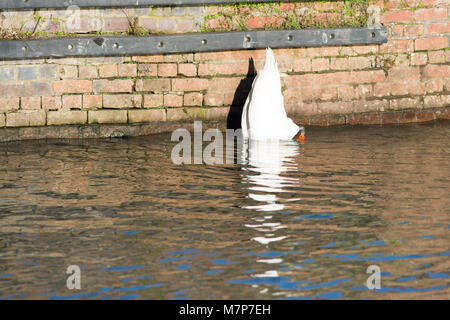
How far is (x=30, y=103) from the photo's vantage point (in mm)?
11484

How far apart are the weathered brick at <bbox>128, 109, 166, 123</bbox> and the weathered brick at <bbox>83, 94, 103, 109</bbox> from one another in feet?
1.35

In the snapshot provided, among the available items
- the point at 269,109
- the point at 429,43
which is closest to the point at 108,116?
the point at 269,109

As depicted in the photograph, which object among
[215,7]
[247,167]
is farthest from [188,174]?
[215,7]

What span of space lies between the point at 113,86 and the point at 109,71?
0.20 meters

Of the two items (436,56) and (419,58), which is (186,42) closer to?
(419,58)

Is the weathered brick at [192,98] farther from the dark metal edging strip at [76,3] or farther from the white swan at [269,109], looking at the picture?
the dark metal edging strip at [76,3]

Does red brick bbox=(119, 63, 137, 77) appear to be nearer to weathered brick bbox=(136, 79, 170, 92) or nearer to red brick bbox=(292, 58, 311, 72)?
weathered brick bbox=(136, 79, 170, 92)

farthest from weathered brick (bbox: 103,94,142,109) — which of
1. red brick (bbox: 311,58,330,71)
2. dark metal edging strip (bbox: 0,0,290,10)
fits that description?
red brick (bbox: 311,58,330,71)

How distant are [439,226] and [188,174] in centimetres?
311

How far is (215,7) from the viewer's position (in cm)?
1195

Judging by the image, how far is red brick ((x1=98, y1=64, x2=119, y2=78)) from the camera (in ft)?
38.3

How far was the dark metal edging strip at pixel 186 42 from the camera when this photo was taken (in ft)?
37.4
